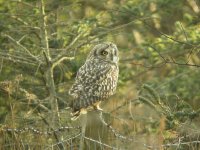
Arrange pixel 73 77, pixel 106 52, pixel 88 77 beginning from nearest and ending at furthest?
1. pixel 88 77
2. pixel 106 52
3. pixel 73 77

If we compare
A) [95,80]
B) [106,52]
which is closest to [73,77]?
[106,52]

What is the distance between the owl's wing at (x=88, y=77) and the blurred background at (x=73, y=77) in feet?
0.79

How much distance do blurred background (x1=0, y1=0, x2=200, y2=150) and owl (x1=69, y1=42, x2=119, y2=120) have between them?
167 mm

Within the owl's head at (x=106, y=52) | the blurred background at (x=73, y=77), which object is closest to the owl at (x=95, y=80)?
the owl's head at (x=106, y=52)

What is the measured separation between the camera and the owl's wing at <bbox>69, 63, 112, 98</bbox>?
274 inches

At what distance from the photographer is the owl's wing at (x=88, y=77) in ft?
22.8

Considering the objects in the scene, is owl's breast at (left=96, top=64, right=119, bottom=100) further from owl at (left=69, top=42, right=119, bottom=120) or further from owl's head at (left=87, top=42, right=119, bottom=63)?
owl's head at (left=87, top=42, right=119, bottom=63)

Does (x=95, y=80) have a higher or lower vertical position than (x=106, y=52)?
lower

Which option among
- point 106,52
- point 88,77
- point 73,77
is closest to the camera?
point 88,77

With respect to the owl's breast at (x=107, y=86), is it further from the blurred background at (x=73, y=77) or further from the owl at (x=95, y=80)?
the blurred background at (x=73, y=77)

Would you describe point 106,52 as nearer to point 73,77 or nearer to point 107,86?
point 107,86

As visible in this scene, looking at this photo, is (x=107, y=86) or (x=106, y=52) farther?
(x=106, y=52)

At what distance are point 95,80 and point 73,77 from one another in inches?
60.8

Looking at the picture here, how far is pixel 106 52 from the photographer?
23.8 ft
